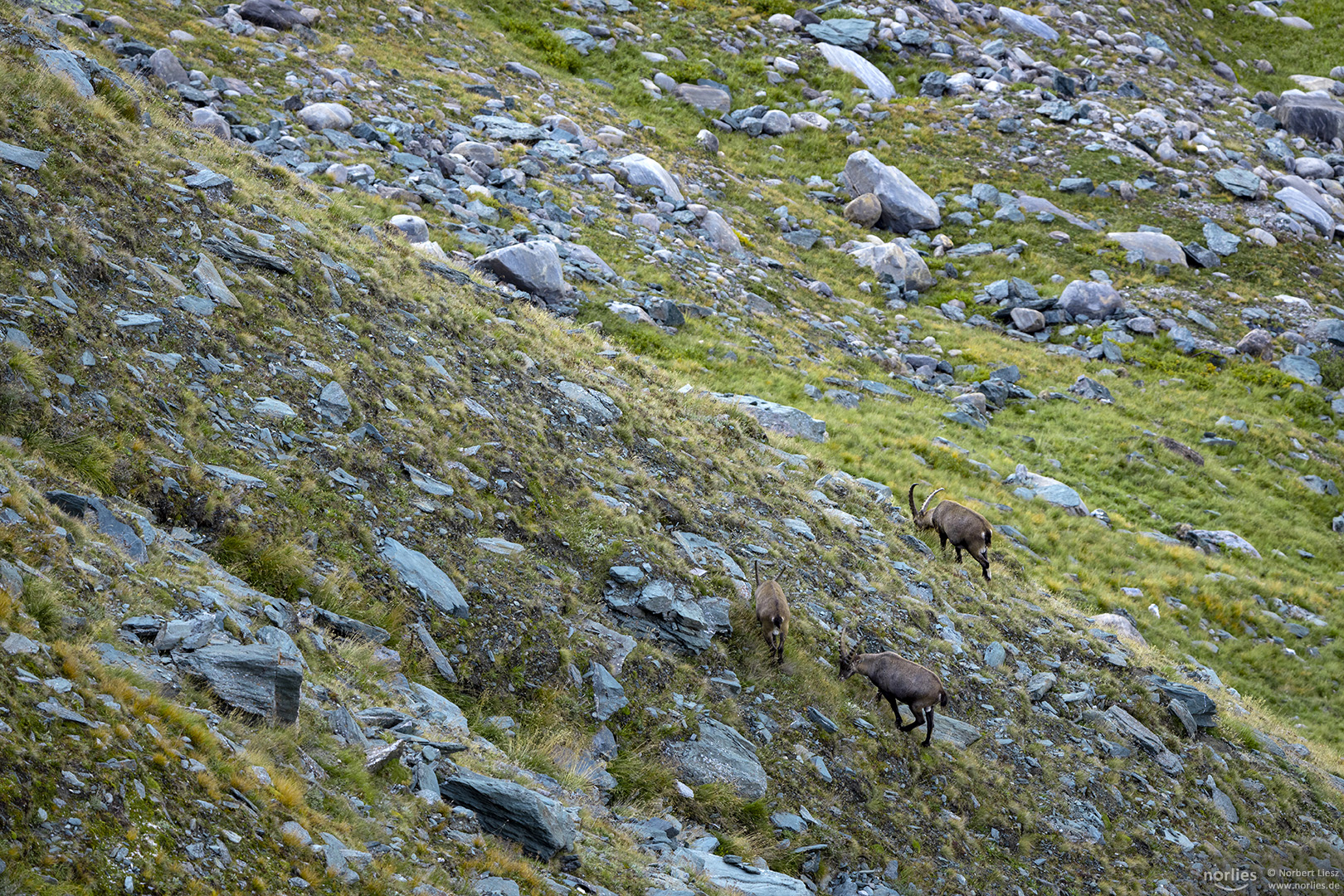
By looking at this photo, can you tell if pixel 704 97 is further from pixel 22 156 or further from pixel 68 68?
pixel 22 156

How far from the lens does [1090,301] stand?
35.0 meters

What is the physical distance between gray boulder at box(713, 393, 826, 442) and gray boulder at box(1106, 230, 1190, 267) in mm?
23160

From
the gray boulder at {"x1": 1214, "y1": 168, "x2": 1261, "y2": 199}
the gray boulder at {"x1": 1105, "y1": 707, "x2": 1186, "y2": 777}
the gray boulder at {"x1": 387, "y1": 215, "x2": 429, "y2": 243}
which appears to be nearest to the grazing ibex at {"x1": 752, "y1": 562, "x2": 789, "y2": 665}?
the gray boulder at {"x1": 1105, "y1": 707, "x2": 1186, "y2": 777}

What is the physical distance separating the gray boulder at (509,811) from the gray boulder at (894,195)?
1368 inches

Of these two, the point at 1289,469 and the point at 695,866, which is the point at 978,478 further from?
the point at 695,866

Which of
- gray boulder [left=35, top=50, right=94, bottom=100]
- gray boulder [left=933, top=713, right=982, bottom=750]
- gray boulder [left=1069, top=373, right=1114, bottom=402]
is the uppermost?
gray boulder [left=35, top=50, right=94, bottom=100]

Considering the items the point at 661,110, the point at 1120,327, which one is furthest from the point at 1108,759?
the point at 661,110

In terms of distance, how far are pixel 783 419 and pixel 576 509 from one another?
10710 millimetres

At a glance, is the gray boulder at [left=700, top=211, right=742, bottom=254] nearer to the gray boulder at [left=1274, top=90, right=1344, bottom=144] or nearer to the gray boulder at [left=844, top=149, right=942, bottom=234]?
the gray boulder at [left=844, top=149, right=942, bottom=234]

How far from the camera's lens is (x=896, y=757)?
450 inches

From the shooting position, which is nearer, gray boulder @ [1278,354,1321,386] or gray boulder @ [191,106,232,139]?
gray boulder @ [191,106,232,139]

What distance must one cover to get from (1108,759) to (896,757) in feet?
13.6

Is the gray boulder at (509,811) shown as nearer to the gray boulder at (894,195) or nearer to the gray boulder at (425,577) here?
the gray boulder at (425,577)

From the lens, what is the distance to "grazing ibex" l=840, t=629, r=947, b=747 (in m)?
11.6
